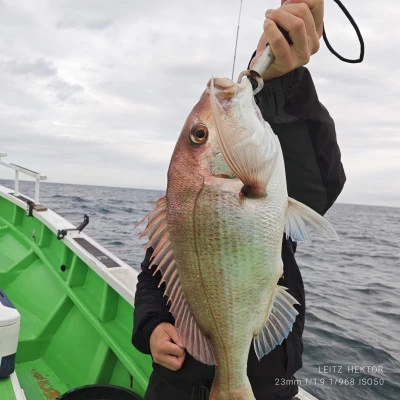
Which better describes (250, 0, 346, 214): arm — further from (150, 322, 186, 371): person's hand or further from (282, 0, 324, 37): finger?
(150, 322, 186, 371): person's hand

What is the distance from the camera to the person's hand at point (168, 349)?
1.52 meters

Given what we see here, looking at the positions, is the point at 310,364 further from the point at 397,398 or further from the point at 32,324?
the point at 32,324

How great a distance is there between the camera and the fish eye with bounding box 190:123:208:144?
1.29 m

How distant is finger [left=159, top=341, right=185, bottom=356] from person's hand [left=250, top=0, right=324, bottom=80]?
1.14 meters

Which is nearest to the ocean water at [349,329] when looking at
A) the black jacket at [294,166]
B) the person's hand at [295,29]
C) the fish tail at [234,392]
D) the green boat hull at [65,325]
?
the black jacket at [294,166]

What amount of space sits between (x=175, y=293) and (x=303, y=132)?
2.75 feet

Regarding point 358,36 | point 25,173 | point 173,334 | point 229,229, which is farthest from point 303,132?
point 25,173

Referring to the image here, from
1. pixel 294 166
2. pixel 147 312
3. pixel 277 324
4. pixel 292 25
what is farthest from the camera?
pixel 147 312

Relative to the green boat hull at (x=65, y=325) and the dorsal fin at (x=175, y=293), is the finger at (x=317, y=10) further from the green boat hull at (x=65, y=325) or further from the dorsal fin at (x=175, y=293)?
the green boat hull at (x=65, y=325)

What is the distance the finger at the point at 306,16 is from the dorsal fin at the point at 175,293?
736mm

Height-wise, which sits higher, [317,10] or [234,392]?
[317,10]

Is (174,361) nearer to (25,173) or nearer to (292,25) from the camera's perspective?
(292,25)

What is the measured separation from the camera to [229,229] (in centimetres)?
123

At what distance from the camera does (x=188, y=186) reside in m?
1.27
